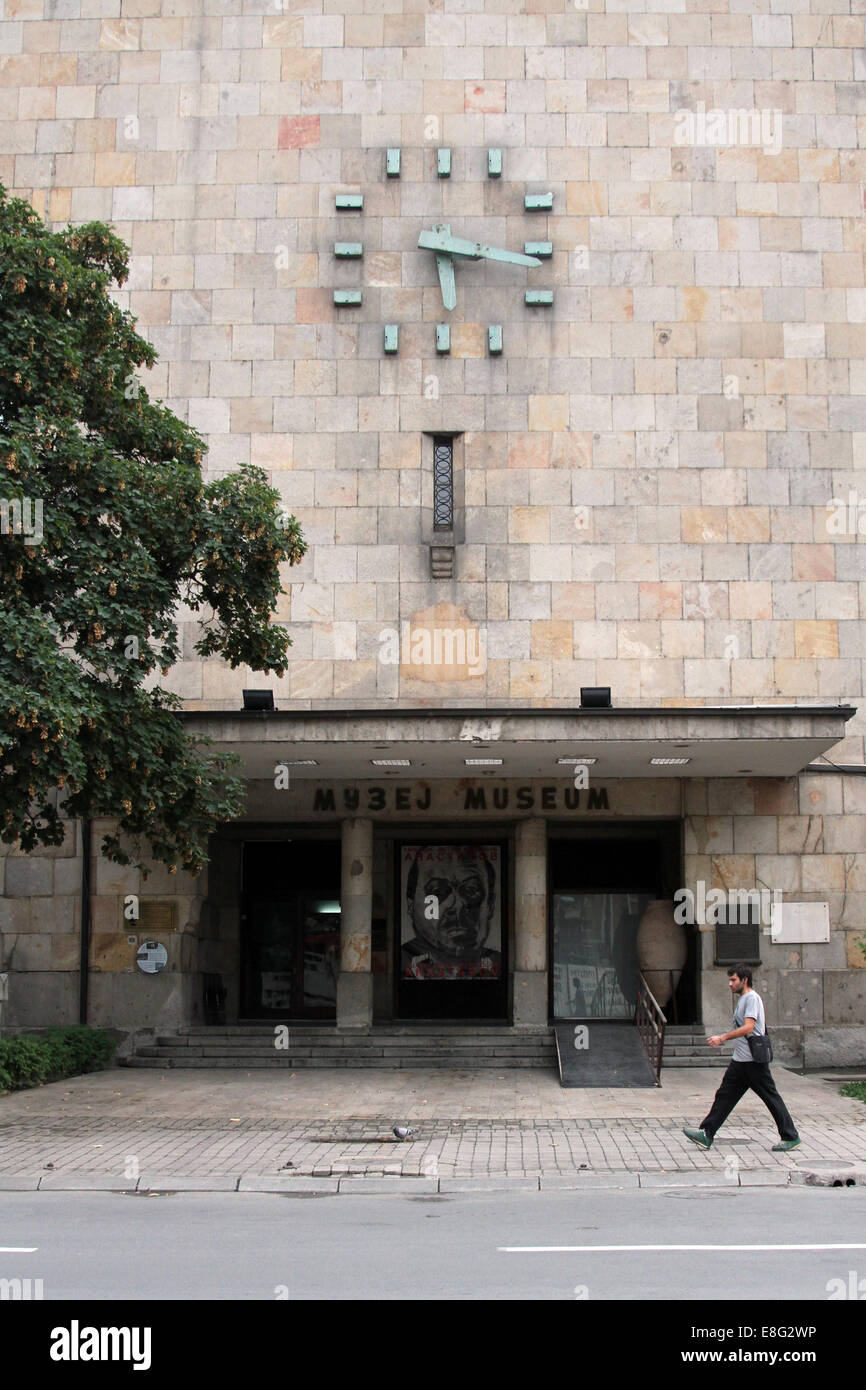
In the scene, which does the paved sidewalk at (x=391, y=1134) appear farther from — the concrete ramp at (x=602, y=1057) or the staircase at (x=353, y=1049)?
the staircase at (x=353, y=1049)

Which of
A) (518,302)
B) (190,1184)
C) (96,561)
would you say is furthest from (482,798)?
(190,1184)

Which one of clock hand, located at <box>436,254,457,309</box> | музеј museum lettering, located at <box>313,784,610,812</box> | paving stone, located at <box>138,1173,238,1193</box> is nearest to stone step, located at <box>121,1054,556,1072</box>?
музеј museum lettering, located at <box>313,784,610,812</box>

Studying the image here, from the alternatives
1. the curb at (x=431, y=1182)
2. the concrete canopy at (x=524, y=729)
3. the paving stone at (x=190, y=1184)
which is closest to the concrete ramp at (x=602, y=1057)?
the concrete canopy at (x=524, y=729)

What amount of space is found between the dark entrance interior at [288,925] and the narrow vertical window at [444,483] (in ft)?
20.7

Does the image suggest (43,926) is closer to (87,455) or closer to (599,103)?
(87,455)

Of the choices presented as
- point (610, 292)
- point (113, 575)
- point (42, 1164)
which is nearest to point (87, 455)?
point (113, 575)

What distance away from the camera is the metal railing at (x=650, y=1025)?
18.6 meters

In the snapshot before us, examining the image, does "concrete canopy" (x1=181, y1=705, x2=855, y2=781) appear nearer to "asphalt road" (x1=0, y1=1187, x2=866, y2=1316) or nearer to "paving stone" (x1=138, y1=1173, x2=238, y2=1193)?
"paving stone" (x1=138, y1=1173, x2=238, y2=1193)

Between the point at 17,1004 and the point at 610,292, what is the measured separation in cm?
1482

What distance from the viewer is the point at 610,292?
23.1 meters

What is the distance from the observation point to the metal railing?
734 inches

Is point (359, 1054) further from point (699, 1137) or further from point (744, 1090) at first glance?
point (744, 1090)

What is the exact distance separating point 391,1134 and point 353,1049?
21.1 ft

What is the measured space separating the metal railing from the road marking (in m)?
9.72
